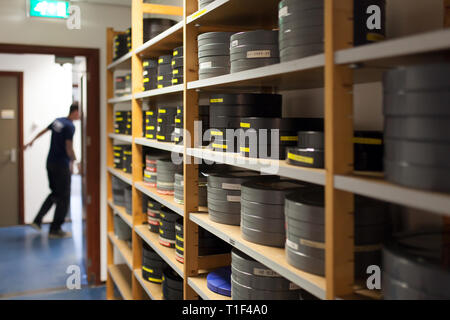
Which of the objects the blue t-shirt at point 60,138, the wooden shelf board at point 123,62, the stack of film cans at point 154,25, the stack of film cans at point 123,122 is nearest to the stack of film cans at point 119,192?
the stack of film cans at point 123,122

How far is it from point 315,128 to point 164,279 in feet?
4.71

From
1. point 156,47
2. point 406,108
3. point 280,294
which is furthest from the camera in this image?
point 156,47

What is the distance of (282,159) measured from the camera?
1699 millimetres

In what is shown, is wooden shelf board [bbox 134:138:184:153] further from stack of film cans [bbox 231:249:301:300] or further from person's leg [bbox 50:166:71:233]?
person's leg [bbox 50:166:71:233]

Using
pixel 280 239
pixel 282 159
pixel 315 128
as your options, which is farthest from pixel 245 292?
pixel 315 128

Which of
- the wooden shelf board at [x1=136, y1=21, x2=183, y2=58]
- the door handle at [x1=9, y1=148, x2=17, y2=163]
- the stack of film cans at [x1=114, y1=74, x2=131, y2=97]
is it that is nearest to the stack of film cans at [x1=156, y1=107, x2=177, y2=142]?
the wooden shelf board at [x1=136, y1=21, x2=183, y2=58]

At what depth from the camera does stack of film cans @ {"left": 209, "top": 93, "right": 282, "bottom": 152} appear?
1964 millimetres

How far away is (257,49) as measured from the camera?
174 centimetres

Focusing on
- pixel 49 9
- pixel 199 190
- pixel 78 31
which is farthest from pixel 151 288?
pixel 49 9

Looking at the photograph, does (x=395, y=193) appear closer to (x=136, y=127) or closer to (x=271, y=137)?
(x=271, y=137)

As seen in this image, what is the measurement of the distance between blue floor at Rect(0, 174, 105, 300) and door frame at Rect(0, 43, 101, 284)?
0.34m
